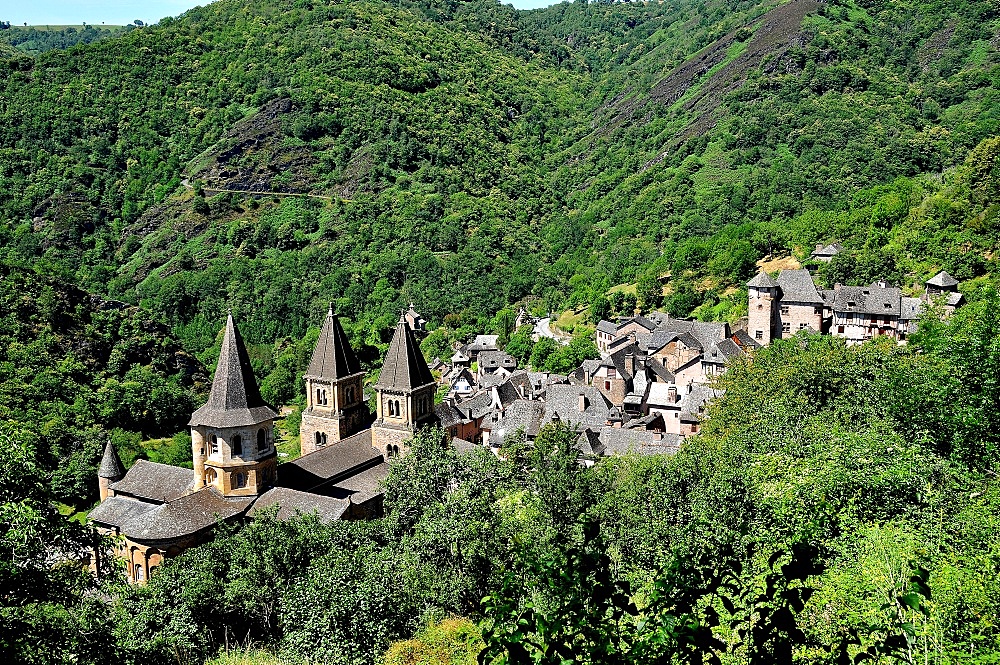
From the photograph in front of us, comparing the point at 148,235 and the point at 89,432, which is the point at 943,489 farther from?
the point at 148,235

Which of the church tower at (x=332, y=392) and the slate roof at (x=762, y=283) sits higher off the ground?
the slate roof at (x=762, y=283)

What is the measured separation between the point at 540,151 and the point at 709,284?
89.7 metres

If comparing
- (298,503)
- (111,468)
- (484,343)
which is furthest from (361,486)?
(484,343)

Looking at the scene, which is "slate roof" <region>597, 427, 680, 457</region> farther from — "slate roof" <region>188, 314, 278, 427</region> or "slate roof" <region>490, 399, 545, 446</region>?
"slate roof" <region>188, 314, 278, 427</region>

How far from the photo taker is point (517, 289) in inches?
4299

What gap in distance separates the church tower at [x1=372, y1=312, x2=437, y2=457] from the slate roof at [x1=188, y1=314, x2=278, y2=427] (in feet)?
23.6

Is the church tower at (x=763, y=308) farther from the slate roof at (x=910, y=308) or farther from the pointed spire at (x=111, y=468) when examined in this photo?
the pointed spire at (x=111, y=468)

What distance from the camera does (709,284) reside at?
82.2 metres

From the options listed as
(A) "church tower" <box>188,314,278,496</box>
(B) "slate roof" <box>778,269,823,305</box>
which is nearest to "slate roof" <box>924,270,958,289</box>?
(B) "slate roof" <box>778,269,823,305</box>

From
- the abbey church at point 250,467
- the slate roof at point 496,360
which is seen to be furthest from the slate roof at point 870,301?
the abbey church at point 250,467

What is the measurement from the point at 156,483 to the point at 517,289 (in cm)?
7659

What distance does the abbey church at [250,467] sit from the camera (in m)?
31.8

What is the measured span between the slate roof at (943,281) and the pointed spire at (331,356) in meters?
41.5

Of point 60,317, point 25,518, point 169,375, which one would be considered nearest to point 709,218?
point 169,375
